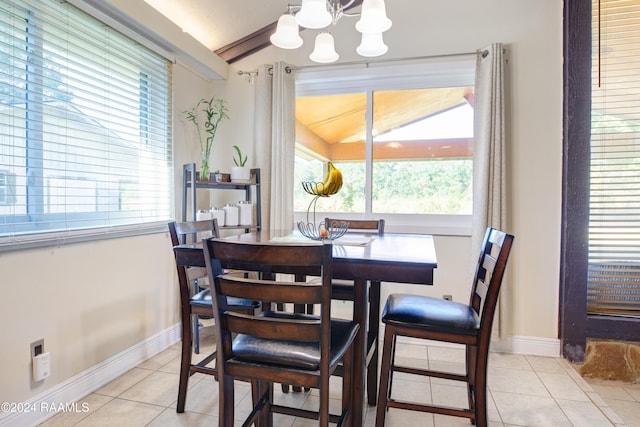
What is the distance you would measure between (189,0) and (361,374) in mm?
2569

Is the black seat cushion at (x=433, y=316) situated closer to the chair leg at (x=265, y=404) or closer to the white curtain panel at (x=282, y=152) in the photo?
the chair leg at (x=265, y=404)

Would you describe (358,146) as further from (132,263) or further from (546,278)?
(132,263)

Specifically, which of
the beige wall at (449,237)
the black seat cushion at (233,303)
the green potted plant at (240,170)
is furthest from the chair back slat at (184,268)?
the green potted plant at (240,170)

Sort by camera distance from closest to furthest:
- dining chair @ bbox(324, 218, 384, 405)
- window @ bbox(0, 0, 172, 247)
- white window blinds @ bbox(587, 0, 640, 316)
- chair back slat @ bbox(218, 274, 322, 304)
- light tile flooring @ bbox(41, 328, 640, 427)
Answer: chair back slat @ bbox(218, 274, 322, 304), window @ bbox(0, 0, 172, 247), light tile flooring @ bbox(41, 328, 640, 427), dining chair @ bbox(324, 218, 384, 405), white window blinds @ bbox(587, 0, 640, 316)

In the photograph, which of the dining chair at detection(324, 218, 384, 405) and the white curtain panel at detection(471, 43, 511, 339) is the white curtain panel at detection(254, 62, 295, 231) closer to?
the dining chair at detection(324, 218, 384, 405)

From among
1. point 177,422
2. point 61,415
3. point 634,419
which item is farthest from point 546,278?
point 61,415

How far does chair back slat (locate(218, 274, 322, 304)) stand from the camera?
104cm

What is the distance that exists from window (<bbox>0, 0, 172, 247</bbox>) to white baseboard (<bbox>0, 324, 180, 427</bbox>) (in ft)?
2.49

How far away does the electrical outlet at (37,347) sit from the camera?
1649mm

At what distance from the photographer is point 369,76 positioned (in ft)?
9.12

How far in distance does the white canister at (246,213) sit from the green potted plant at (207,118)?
0.44 meters

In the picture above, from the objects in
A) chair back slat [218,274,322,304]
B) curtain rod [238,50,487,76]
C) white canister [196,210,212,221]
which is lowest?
chair back slat [218,274,322,304]

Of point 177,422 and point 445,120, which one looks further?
point 445,120

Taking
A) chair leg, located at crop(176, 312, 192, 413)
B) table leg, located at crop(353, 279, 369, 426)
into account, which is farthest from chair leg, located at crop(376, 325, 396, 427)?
chair leg, located at crop(176, 312, 192, 413)
